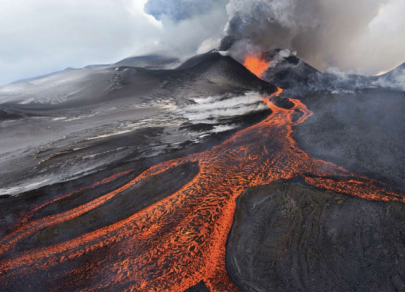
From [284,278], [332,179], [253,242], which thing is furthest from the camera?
[332,179]

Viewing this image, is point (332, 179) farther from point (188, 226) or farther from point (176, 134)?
point (176, 134)

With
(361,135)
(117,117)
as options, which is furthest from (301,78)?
(117,117)

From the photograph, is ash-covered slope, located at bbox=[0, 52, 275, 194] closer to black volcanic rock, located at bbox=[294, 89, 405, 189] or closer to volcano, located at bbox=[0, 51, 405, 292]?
volcano, located at bbox=[0, 51, 405, 292]

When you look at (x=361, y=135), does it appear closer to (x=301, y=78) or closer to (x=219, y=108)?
(x=219, y=108)

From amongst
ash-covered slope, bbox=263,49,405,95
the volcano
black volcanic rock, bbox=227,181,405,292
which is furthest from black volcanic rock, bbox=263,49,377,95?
black volcanic rock, bbox=227,181,405,292

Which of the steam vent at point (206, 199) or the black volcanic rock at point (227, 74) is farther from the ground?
the black volcanic rock at point (227, 74)

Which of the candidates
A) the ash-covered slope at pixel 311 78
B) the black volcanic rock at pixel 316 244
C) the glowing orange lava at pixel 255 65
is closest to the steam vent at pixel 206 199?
the black volcanic rock at pixel 316 244

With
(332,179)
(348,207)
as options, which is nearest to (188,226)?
(348,207)

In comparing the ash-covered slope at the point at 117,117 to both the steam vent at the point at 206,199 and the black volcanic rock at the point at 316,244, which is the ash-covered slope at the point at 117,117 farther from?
the black volcanic rock at the point at 316,244
